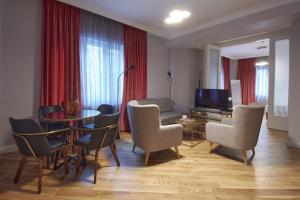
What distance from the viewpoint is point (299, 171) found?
8.50 ft

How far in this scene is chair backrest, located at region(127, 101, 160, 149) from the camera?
2729mm

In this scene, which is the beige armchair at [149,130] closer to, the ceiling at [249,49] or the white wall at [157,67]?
the white wall at [157,67]

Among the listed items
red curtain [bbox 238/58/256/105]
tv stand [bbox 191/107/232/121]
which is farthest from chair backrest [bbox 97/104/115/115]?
red curtain [bbox 238/58/256/105]

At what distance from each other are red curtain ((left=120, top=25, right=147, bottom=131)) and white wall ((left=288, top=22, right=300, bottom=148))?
10.6 feet

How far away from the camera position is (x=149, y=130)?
279 centimetres

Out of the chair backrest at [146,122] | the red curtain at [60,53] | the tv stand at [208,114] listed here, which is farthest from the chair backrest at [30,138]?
the tv stand at [208,114]

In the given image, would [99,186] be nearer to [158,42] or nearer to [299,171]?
[299,171]

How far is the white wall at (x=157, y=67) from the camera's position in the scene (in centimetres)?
525

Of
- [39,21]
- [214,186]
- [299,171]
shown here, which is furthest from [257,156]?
[39,21]

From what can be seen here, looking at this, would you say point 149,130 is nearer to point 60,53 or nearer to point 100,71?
point 100,71

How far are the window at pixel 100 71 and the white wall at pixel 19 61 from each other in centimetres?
82

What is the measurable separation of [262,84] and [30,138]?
9149mm

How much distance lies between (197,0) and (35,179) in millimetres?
3760

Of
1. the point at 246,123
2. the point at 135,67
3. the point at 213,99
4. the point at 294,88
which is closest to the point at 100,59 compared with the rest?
the point at 135,67
